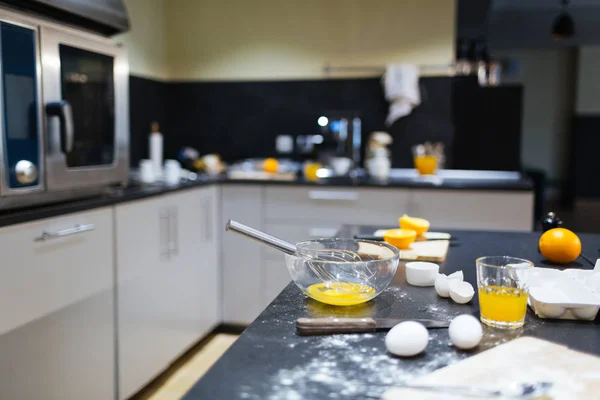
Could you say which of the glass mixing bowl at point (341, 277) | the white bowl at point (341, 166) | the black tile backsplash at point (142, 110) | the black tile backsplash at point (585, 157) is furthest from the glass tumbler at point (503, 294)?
the black tile backsplash at point (585, 157)

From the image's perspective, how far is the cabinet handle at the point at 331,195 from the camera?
3.25 metres

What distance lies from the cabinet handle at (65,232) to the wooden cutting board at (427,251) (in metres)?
1.05

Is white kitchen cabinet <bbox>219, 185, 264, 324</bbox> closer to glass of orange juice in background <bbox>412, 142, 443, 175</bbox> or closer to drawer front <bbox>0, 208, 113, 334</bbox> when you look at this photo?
glass of orange juice in background <bbox>412, 142, 443, 175</bbox>

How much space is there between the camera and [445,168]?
381 cm

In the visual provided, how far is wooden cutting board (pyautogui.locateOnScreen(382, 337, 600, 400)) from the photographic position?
710 millimetres

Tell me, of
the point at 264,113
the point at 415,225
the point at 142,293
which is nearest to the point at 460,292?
the point at 415,225

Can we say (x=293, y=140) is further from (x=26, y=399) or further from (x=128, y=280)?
(x=26, y=399)

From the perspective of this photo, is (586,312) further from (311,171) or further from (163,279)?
(311,171)

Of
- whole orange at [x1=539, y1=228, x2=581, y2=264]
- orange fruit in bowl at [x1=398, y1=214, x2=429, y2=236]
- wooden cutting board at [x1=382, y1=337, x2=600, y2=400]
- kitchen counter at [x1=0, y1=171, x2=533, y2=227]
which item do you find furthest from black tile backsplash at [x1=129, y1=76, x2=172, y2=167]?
wooden cutting board at [x1=382, y1=337, x2=600, y2=400]

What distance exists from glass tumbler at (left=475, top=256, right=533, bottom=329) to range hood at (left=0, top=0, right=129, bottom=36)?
1.70 m

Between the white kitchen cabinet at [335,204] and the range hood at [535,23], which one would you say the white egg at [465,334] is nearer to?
the white kitchen cabinet at [335,204]

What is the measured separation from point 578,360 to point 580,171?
909cm

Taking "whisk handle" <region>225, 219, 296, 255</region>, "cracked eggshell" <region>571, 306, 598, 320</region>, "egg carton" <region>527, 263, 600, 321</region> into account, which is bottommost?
"cracked eggshell" <region>571, 306, 598, 320</region>

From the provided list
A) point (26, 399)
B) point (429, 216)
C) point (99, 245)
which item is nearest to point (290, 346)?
point (26, 399)
